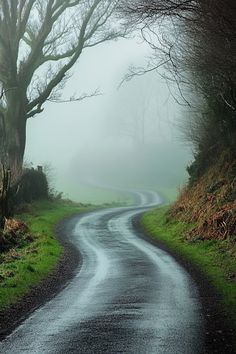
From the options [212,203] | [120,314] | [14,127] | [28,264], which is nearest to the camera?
[120,314]

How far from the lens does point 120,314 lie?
10453 millimetres

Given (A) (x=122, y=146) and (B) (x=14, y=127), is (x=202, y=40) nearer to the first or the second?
(B) (x=14, y=127)

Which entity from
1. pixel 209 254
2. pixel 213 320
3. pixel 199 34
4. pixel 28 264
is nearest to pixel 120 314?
pixel 213 320

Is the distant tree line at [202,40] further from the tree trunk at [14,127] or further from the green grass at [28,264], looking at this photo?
the tree trunk at [14,127]

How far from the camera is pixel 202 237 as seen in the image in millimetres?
22891

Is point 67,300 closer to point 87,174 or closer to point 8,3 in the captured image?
point 8,3

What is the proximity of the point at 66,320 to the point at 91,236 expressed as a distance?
57.0 ft

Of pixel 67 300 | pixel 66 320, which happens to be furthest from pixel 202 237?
pixel 66 320

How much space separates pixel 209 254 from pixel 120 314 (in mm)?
9651

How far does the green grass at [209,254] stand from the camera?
43.7 feet

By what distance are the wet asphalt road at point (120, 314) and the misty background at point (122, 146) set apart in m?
57.2

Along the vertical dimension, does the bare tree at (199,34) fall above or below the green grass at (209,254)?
above

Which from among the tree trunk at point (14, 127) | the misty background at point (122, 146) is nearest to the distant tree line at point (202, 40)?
the tree trunk at point (14, 127)

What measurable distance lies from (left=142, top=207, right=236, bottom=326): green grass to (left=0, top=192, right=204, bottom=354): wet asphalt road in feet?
2.51
